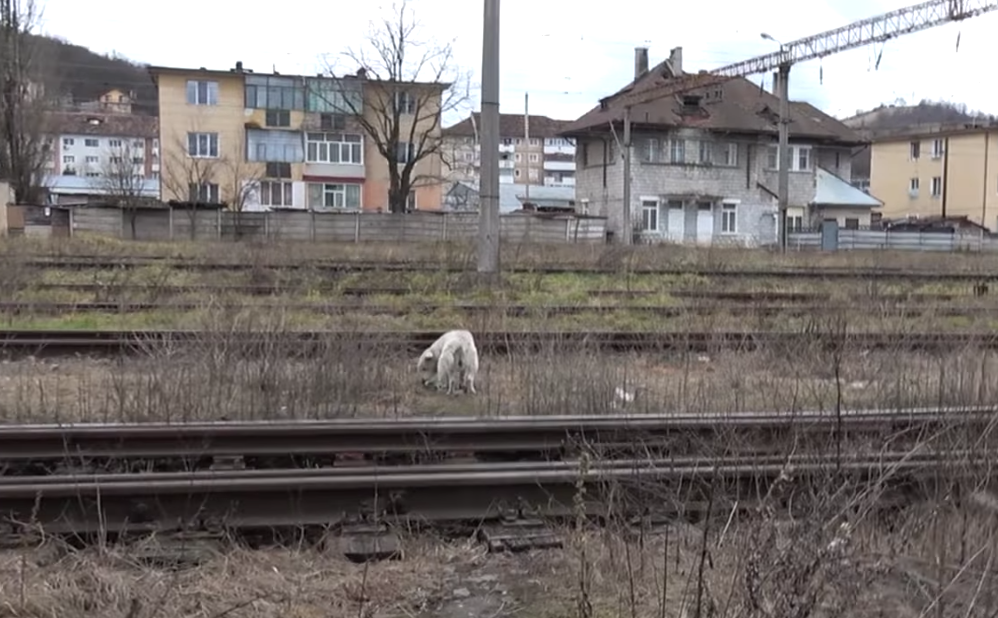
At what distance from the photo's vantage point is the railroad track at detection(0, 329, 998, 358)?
931cm

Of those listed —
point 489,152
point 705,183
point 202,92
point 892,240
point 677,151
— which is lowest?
point 892,240

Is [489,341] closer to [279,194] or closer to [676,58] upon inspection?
[676,58]

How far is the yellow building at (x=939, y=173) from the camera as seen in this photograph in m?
76.8

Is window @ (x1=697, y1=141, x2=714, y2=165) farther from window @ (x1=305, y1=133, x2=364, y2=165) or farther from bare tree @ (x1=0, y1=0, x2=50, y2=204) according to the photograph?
bare tree @ (x1=0, y1=0, x2=50, y2=204)

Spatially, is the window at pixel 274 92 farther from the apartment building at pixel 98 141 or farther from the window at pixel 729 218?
the apartment building at pixel 98 141

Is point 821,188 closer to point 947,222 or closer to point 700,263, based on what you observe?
point 947,222

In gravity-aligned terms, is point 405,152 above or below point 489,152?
above

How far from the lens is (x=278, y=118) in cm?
6869

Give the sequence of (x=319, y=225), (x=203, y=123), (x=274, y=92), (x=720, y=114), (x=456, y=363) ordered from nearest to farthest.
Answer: (x=456, y=363), (x=319, y=225), (x=720, y=114), (x=203, y=123), (x=274, y=92)

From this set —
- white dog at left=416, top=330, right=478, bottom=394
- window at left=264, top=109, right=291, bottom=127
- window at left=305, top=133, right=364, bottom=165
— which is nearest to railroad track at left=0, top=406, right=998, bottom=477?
white dog at left=416, top=330, right=478, bottom=394

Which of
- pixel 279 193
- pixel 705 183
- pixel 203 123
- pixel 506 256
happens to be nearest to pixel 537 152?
pixel 279 193

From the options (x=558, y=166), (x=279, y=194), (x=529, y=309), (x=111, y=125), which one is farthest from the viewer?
(x=558, y=166)

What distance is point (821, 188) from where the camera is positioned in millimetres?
63281

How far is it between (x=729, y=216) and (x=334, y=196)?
98.8 feet
